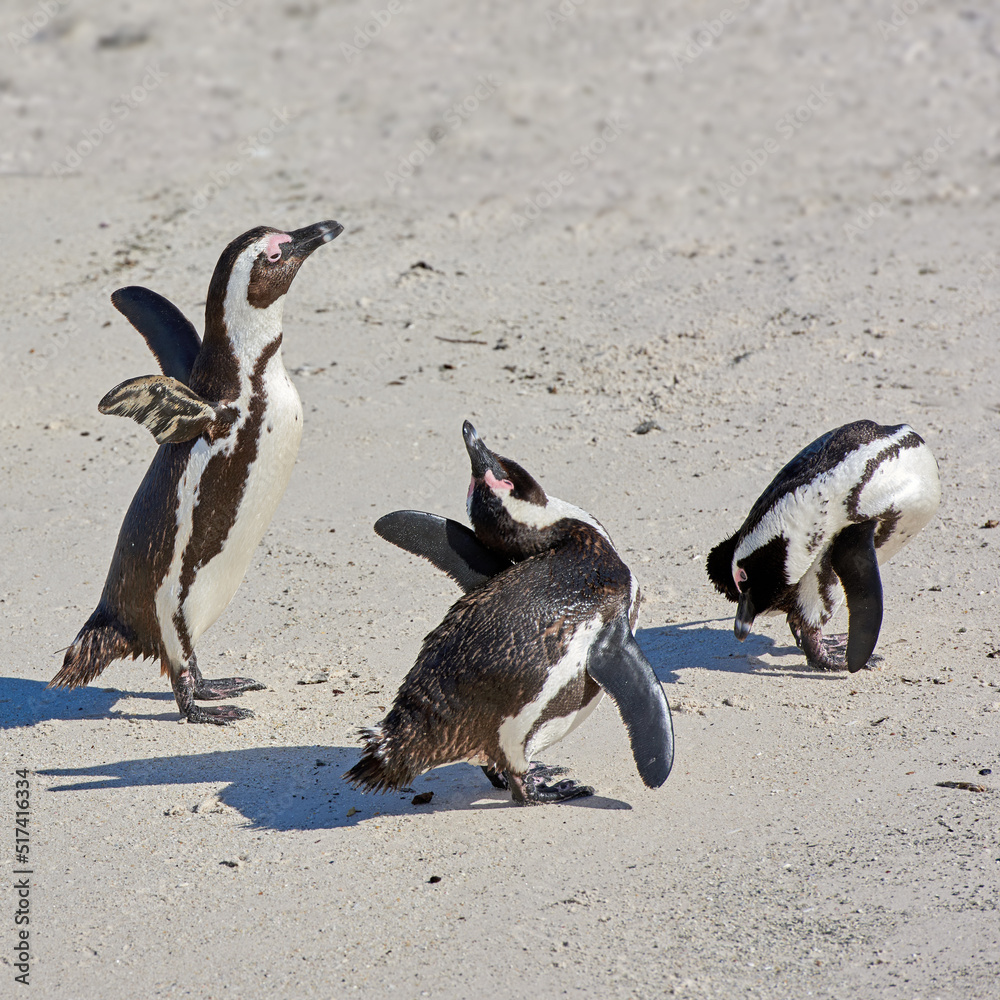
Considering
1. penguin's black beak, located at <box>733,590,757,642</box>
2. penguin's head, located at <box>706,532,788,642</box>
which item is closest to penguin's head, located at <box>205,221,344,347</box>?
penguin's head, located at <box>706,532,788,642</box>

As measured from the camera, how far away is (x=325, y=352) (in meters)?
6.68

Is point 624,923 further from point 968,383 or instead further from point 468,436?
point 968,383

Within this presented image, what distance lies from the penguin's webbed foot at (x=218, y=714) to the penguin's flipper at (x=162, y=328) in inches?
42.7

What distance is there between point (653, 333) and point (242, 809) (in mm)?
4156

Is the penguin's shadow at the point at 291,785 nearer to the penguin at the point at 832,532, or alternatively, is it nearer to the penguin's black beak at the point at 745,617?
the penguin's black beak at the point at 745,617

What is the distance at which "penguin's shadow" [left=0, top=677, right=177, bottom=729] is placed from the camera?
3.94 m

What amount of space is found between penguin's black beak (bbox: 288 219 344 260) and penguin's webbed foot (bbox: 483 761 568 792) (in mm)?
1635

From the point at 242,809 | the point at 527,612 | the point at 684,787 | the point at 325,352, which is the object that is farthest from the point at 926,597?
the point at 325,352

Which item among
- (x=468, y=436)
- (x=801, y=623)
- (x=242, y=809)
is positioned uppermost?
(x=468, y=436)

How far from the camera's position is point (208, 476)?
12.1 ft

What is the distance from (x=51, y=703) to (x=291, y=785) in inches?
41.1

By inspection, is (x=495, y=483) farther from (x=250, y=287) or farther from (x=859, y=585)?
(x=859, y=585)

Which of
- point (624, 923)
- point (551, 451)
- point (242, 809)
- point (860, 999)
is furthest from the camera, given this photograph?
point (551, 451)

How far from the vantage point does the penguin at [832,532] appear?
12.7 ft
